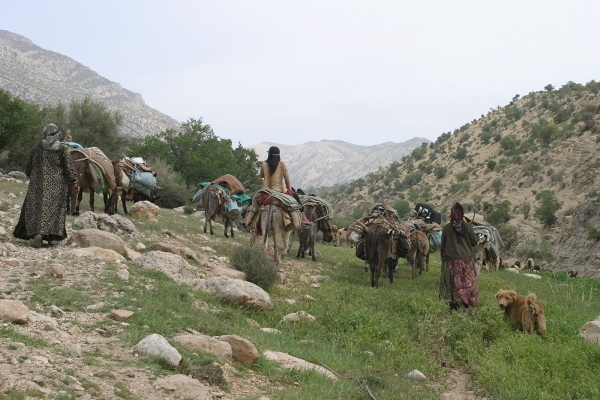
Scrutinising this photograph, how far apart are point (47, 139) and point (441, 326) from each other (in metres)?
7.26

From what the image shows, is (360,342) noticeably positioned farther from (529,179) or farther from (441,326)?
(529,179)

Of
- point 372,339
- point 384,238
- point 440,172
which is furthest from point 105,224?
point 440,172

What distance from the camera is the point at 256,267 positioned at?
1170 centimetres

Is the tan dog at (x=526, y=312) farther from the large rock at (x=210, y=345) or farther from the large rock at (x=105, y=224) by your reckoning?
the large rock at (x=105, y=224)

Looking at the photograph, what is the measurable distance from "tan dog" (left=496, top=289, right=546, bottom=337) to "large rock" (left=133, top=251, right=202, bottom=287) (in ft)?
17.8

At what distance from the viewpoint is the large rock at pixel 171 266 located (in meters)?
9.95

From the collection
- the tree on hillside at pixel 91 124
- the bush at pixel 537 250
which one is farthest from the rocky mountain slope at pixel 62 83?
the bush at pixel 537 250

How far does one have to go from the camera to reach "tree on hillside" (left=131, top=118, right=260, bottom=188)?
4594cm

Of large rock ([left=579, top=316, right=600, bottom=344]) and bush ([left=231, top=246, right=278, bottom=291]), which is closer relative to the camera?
large rock ([left=579, top=316, right=600, bottom=344])

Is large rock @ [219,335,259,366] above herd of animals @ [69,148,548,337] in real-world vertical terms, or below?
below

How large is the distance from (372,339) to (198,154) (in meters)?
39.0

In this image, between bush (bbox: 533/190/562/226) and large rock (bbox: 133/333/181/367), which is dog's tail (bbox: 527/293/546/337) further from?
bush (bbox: 533/190/562/226)

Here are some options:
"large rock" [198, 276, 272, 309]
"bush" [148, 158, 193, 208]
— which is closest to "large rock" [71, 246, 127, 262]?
"large rock" [198, 276, 272, 309]

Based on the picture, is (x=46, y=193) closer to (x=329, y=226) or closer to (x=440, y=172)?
(x=329, y=226)
